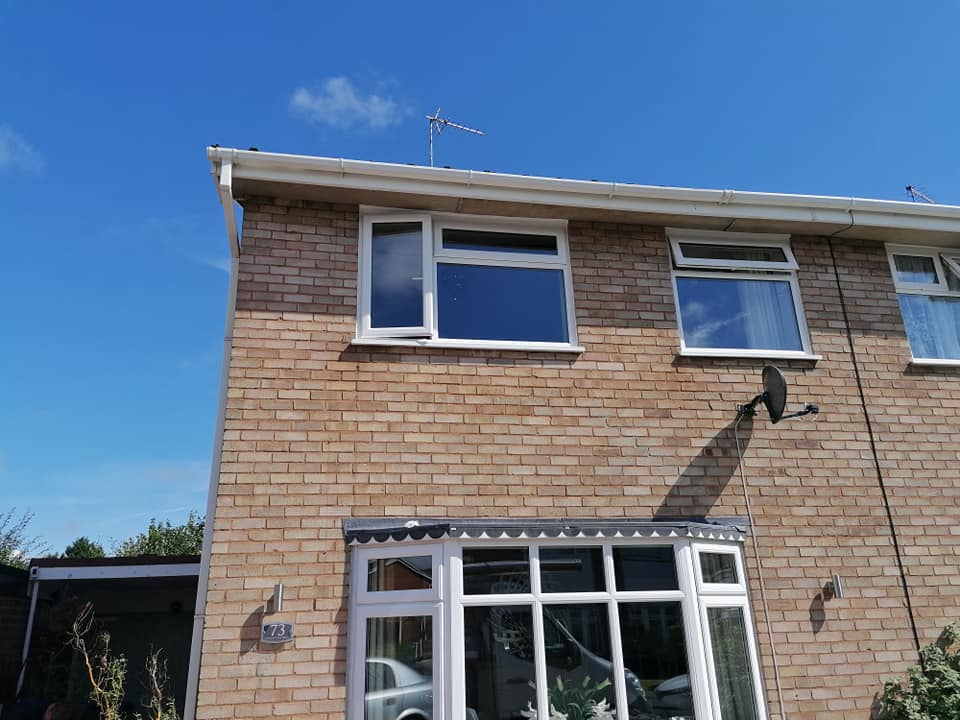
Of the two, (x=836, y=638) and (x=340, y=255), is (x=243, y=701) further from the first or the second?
(x=836, y=638)

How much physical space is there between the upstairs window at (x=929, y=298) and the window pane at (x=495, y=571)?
5006 mm

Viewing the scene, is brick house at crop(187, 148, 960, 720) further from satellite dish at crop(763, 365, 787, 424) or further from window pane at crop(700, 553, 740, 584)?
satellite dish at crop(763, 365, 787, 424)

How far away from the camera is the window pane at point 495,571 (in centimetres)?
534

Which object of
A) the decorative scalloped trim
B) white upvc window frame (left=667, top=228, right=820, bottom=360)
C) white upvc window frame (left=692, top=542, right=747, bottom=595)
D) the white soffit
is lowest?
white upvc window frame (left=692, top=542, right=747, bottom=595)

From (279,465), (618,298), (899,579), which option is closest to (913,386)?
(899,579)

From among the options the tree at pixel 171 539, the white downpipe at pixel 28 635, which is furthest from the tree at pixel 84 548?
the white downpipe at pixel 28 635

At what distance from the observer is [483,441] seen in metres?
5.96

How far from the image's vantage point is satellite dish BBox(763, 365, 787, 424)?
6.11m

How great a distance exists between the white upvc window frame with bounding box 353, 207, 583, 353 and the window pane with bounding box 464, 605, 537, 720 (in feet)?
7.73

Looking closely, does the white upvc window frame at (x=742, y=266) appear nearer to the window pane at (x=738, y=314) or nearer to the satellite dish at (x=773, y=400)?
the window pane at (x=738, y=314)

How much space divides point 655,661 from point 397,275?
159 inches

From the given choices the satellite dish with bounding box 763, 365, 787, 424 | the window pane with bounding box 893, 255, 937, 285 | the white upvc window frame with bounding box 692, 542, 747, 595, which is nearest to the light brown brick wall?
the white upvc window frame with bounding box 692, 542, 747, 595

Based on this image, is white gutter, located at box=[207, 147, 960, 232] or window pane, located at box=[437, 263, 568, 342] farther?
window pane, located at box=[437, 263, 568, 342]

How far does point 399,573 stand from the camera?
5355mm
